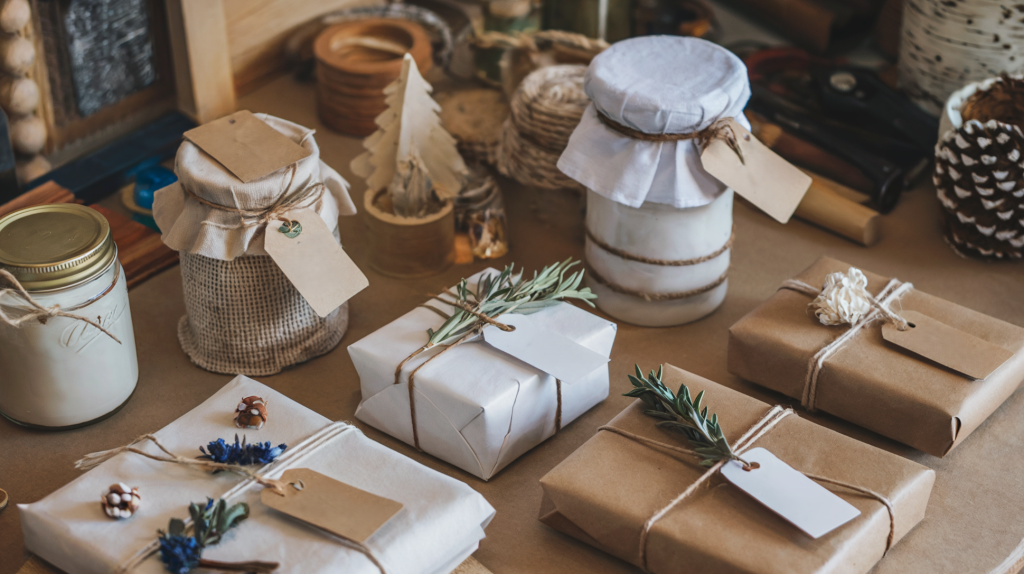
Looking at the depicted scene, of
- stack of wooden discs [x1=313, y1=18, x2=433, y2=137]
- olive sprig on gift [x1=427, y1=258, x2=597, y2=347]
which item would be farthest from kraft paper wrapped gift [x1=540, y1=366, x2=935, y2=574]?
stack of wooden discs [x1=313, y1=18, x2=433, y2=137]

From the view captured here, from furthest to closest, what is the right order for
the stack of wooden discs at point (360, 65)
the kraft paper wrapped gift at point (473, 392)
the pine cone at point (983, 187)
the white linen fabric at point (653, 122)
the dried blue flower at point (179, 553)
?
the stack of wooden discs at point (360, 65) → the pine cone at point (983, 187) → the white linen fabric at point (653, 122) → the kraft paper wrapped gift at point (473, 392) → the dried blue flower at point (179, 553)

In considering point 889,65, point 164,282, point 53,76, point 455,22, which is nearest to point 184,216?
point 164,282

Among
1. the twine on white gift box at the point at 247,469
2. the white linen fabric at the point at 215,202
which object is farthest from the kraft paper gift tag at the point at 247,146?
the twine on white gift box at the point at 247,469

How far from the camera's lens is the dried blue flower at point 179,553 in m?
0.92

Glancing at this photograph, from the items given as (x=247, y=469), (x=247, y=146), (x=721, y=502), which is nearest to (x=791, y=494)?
(x=721, y=502)

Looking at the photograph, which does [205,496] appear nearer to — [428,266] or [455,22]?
[428,266]

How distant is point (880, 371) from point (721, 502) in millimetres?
323

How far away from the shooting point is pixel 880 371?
121 cm

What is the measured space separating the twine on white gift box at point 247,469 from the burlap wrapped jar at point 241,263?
0.88 feet

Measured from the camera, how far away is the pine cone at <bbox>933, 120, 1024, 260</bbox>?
1444 millimetres

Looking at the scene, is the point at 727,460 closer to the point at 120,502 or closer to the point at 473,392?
the point at 473,392

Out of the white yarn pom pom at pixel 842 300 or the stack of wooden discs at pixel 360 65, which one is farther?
the stack of wooden discs at pixel 360 65

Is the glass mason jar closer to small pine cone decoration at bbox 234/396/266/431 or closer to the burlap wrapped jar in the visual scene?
the burlap wrapped jar

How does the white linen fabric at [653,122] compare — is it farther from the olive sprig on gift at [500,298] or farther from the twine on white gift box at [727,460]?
the twine on white gift box at [727,460]
